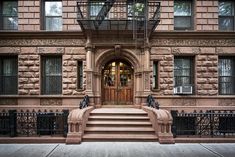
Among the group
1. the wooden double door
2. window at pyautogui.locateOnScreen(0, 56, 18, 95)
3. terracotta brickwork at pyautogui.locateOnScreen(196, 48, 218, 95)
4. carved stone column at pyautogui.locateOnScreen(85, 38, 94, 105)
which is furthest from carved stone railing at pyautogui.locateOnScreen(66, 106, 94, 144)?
terracotta brickwork at pyautogui.locateOnScreen(196, 48, 218, 95)

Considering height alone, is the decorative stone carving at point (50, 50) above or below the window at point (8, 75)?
above

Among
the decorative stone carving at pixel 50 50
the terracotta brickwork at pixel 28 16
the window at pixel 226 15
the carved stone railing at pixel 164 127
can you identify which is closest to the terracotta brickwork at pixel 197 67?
the window at pixel 226 15

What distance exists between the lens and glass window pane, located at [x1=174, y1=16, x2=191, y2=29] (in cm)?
1479

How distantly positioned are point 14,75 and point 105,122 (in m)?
7.25

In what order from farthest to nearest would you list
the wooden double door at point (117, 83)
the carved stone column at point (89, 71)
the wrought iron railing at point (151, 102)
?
the wooden double door at point (117, 83) < the carved stone column at point (89, 71) < the wrought iron railing at point (151, 102)

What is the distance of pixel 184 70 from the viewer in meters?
14.6

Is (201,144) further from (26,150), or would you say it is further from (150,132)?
(26,150)

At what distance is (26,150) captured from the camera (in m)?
8.57

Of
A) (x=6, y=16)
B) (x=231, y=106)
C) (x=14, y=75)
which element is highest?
(x=6, y=16)

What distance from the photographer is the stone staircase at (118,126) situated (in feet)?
32.8

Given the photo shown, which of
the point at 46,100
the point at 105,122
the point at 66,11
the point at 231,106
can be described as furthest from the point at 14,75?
the point at 231,106

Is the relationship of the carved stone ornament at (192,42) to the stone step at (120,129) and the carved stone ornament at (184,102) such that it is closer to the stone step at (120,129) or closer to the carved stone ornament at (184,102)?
A: the carved stone ornament at (184,102)

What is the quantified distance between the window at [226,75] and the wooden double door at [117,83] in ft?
18.7

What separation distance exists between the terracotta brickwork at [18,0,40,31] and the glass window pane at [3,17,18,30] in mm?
681
